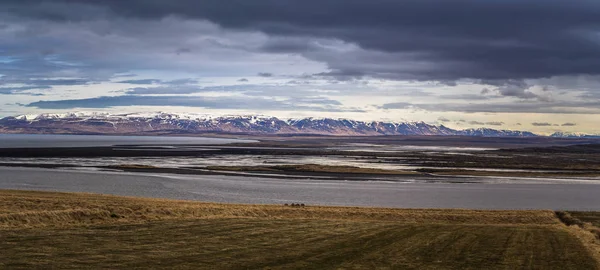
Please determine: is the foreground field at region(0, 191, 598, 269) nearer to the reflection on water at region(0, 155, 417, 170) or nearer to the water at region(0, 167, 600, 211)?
the water at region(0, 167, 600, 211)

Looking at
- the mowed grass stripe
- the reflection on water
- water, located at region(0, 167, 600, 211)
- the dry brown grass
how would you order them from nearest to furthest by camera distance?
the mowed grass stripe → the dry brown grass → water, located at region(0, 167, 600, 211) → the reflection on water

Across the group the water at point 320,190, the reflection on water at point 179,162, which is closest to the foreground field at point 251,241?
the water at point 320,190

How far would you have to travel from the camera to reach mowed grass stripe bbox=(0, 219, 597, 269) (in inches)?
871

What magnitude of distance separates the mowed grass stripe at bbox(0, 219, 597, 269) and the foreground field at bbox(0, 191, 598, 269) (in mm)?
39

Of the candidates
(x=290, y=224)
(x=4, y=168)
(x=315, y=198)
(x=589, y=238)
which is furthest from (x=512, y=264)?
(x=4, y=168)

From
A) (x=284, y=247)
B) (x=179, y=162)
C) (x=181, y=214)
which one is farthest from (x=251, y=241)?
(x=179, y=162)

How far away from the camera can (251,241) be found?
2741cm

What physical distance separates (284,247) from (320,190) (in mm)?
45168

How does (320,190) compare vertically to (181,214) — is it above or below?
below

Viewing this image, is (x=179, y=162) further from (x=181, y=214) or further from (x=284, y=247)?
(x=284, y=247)

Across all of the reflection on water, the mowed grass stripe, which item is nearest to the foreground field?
the mowed grass stripe

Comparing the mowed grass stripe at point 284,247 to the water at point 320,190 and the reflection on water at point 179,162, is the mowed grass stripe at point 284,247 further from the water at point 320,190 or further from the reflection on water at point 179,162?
the reflection on water at point 179,162

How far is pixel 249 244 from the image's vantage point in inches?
1045

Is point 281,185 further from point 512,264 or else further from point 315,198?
point 512,264
